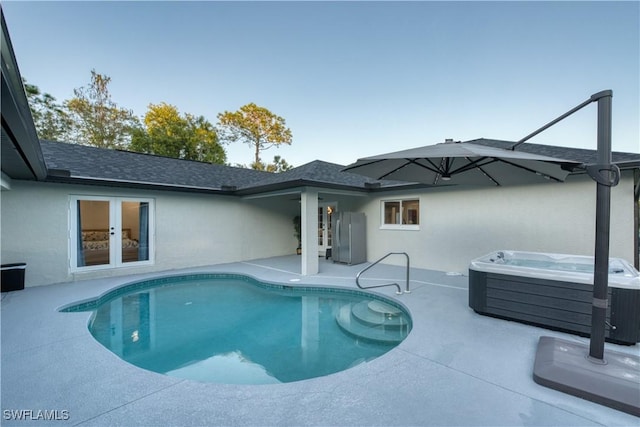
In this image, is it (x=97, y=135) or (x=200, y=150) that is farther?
(x=200, y=150)

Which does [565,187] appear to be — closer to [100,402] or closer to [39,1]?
[100,402]

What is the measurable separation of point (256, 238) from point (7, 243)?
7250 millimetres

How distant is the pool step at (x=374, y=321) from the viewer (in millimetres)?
4852

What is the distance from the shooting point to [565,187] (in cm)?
674

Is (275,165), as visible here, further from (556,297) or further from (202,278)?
(556,297)

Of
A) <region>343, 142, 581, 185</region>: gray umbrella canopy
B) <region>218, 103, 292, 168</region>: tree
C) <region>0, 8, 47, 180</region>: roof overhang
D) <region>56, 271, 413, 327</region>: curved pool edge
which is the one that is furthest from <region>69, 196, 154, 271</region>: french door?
<region>218, 103, 292, 168</region>: tree

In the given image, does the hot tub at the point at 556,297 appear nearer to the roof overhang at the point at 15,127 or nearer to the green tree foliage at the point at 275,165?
the roof overhang at the point at 15,127

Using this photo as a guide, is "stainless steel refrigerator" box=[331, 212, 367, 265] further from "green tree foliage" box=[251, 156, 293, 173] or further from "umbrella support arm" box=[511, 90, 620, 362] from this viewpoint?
"green tree foliage" box=[251, 156, 293, 173]

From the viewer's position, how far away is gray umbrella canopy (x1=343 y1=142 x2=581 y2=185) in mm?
4152

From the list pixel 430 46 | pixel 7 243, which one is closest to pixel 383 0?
pixel 430 46

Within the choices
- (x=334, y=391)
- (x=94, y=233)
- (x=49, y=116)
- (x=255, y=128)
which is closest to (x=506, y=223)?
(x=334, y=391)

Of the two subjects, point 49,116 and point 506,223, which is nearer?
point 506,223

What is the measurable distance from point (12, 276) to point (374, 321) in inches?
338

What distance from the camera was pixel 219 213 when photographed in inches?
434
